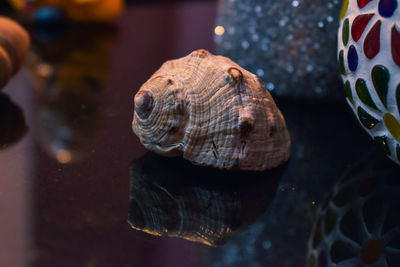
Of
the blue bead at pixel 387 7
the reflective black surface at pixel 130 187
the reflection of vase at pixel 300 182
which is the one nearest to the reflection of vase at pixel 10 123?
the reflective black surface at pixel 130 187

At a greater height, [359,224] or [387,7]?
[387,7]

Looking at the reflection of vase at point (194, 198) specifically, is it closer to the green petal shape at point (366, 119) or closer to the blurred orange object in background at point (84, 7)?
the green petal shape at point (366, 119)

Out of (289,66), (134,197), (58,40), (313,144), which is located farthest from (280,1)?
(58,40)

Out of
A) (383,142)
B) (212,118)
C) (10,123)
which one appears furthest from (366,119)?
(10,123)

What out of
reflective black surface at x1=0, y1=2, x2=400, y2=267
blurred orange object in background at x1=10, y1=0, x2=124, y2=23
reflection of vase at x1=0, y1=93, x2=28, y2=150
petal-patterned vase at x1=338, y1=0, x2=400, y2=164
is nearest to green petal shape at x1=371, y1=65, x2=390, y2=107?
petal-patterned vase at x1=338, y1=0, x2=400, y2=164

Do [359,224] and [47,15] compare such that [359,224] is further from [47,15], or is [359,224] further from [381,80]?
[47,15]

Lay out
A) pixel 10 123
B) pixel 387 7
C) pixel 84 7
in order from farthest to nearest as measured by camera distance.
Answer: pixel 84 7 → pixel 10 123 → pixel 387 7

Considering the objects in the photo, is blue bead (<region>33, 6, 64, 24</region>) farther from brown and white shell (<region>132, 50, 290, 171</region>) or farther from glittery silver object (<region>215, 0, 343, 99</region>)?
brown and white shell (<region>132, 50, 290, 171</region>)
